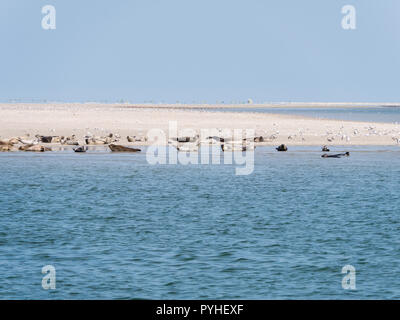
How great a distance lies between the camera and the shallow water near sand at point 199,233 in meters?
14.6

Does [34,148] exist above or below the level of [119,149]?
above

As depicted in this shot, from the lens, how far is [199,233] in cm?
2009

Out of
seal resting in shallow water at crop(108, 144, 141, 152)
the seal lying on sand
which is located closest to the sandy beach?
seal resting in shallow water at crop(108, 144, 141, 152)

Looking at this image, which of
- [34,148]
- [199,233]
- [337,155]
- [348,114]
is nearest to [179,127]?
[34,148]

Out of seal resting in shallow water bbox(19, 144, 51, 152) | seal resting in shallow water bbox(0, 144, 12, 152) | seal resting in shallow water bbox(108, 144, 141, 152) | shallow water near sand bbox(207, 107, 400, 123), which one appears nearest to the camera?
seal resting in shallow water bbox(19, 144, 51, 152)

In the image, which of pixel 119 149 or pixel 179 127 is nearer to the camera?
pixel 119 149

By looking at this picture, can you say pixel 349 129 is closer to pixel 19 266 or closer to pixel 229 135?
pixel 229 135

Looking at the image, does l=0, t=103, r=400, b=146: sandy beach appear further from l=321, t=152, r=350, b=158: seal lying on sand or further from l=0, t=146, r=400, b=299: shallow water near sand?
l=0, t=146, r=400, b=299: shallow water near sand

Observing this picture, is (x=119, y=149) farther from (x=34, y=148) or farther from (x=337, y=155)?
(x=337, y=155)

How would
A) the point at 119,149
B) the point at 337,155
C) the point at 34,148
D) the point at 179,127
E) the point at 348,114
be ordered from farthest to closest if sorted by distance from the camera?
the point at 348,114 → the point at 179,127 → the point at 119,149 → the point at 34,148 → the point at 337,155

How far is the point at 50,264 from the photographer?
16.2 metres

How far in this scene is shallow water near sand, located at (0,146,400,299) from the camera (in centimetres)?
1464
